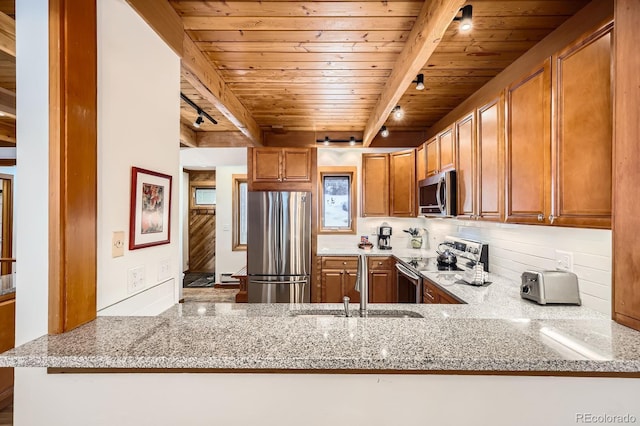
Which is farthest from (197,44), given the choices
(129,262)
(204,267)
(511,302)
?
(204,267)

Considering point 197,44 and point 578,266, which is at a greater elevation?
point 197,44

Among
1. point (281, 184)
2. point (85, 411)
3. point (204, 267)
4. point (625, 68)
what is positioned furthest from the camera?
point (204, 267)

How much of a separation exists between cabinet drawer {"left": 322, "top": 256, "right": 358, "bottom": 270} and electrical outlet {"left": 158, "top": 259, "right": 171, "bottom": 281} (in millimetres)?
2379

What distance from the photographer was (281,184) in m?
3.96

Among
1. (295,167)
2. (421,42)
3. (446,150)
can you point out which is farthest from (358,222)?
(421,42)

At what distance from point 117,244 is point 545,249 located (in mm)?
2469

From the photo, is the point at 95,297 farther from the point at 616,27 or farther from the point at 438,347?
the point at 616,27

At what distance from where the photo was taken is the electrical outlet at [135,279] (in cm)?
135

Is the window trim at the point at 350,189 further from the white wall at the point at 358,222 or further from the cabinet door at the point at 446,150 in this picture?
the cabinet door at the point at 446,150

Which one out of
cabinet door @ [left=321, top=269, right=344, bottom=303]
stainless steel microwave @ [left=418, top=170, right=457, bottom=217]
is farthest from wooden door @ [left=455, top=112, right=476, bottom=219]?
cabinet door @ [left=321, top=269, right=344, bottom=303]

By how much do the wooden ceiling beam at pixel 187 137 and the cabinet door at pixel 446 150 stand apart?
10.9 feet

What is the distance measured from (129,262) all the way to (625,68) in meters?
2.10

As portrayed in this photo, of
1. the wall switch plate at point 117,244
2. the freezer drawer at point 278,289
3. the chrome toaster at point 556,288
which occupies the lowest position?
the freezer drawer at point 278,289

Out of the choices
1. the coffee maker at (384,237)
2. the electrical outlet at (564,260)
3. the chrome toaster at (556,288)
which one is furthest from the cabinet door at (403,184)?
the chrome toaster at (556,288)
